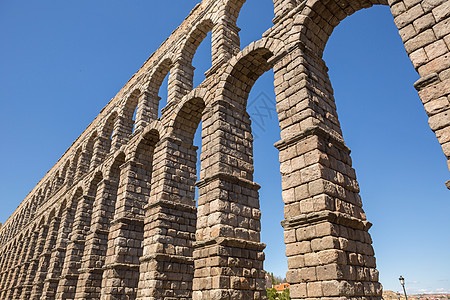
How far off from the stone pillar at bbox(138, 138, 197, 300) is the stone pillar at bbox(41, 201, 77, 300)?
456 inches

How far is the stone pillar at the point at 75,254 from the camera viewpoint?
16.0 metres

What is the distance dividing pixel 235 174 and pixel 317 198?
11.4 ft

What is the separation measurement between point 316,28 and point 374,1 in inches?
59.8

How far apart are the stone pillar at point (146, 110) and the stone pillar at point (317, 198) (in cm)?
917

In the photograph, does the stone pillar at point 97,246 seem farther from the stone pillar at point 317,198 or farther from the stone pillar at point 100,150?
the stone pillar at point 317,198

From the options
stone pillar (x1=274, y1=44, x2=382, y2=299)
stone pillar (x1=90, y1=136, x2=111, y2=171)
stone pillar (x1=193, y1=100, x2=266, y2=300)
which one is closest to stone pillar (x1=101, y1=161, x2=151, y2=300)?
stone pillar (x1=193, y1=100, x2=266, y2=300)

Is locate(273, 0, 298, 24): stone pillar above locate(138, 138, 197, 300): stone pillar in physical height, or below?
above

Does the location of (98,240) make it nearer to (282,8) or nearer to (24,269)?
(282,8)

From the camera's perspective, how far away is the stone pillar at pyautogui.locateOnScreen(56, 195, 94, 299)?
632 inches

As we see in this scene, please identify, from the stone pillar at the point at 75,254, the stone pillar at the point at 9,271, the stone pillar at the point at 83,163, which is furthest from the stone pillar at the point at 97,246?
the stone pillar at the point at 9,271

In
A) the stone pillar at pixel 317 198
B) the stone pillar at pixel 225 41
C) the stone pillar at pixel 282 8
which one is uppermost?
the stone pillar at pixel 225 41

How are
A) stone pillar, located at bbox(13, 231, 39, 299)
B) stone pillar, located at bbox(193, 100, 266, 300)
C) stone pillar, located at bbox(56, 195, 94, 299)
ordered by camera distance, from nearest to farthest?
stone pillar, located at bbox(193, 100, 266, 300) < stone pillar, located at bbox(56, 195, 94, 299) < stone pillar, located at bbox(13, 231, 39, 299)

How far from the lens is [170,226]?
10406 mm

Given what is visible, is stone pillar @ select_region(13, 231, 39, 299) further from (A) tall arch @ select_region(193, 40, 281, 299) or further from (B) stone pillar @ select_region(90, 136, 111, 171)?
(A) tall arch @ select_region(193, 40, 281, 299)
